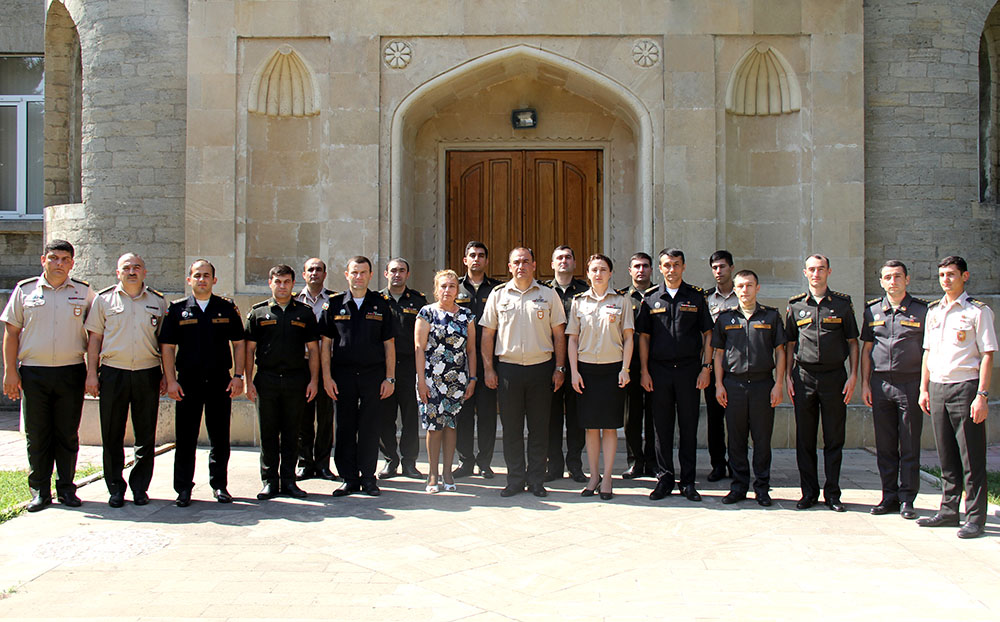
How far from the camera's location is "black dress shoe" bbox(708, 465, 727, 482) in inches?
285

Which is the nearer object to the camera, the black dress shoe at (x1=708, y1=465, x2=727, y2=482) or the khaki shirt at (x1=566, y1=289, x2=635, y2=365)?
the khaki shirt at (x1=566, y1=289, x2=635, y2=365)

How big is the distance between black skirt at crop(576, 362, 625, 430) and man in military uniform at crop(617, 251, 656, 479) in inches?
14.6

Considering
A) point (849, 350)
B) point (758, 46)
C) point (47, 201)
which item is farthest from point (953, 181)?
point (47, 201)

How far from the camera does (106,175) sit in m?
9.43

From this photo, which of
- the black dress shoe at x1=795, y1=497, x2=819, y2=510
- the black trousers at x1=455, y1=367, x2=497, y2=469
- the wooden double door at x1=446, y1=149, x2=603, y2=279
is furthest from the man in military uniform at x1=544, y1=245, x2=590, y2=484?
the wooden double door at x1=446, y1=149, x2=603, y2=279

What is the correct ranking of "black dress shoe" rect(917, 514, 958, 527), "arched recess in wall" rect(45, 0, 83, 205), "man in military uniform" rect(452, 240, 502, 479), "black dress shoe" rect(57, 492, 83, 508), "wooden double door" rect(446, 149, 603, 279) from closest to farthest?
"black dress shoe" rect(917, 514, 958, 527)
"black dress shoe" rect(57, 492, 83, 508)
"man in military uniform" rect(452, 240, 502, 479)
"wooden double door" rect(446, 149, 603, 279)
"arched recess in wall" rect(45, 0, 83, 205)

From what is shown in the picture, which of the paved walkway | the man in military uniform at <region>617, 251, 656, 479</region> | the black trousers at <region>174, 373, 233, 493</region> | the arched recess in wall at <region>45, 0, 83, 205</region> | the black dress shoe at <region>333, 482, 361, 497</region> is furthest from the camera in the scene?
the arched recess in wall at <region>45, 0, 83, 205</region>

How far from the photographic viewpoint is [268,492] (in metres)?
6.50

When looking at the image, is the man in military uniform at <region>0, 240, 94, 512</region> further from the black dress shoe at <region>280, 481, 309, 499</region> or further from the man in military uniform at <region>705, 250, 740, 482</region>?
the man in military uniform at <region>705, 250, 740, 482</region>

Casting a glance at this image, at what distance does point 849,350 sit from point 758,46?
159 inches

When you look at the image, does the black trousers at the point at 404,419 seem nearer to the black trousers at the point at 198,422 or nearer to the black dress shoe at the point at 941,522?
the black trousers at the point at 198,422

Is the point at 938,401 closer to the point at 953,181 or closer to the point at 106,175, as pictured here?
the point at 953,181

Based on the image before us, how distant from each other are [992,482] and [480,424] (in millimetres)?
4274

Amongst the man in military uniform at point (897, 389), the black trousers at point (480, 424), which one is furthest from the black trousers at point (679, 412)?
the black trousers at point (480, 424)
